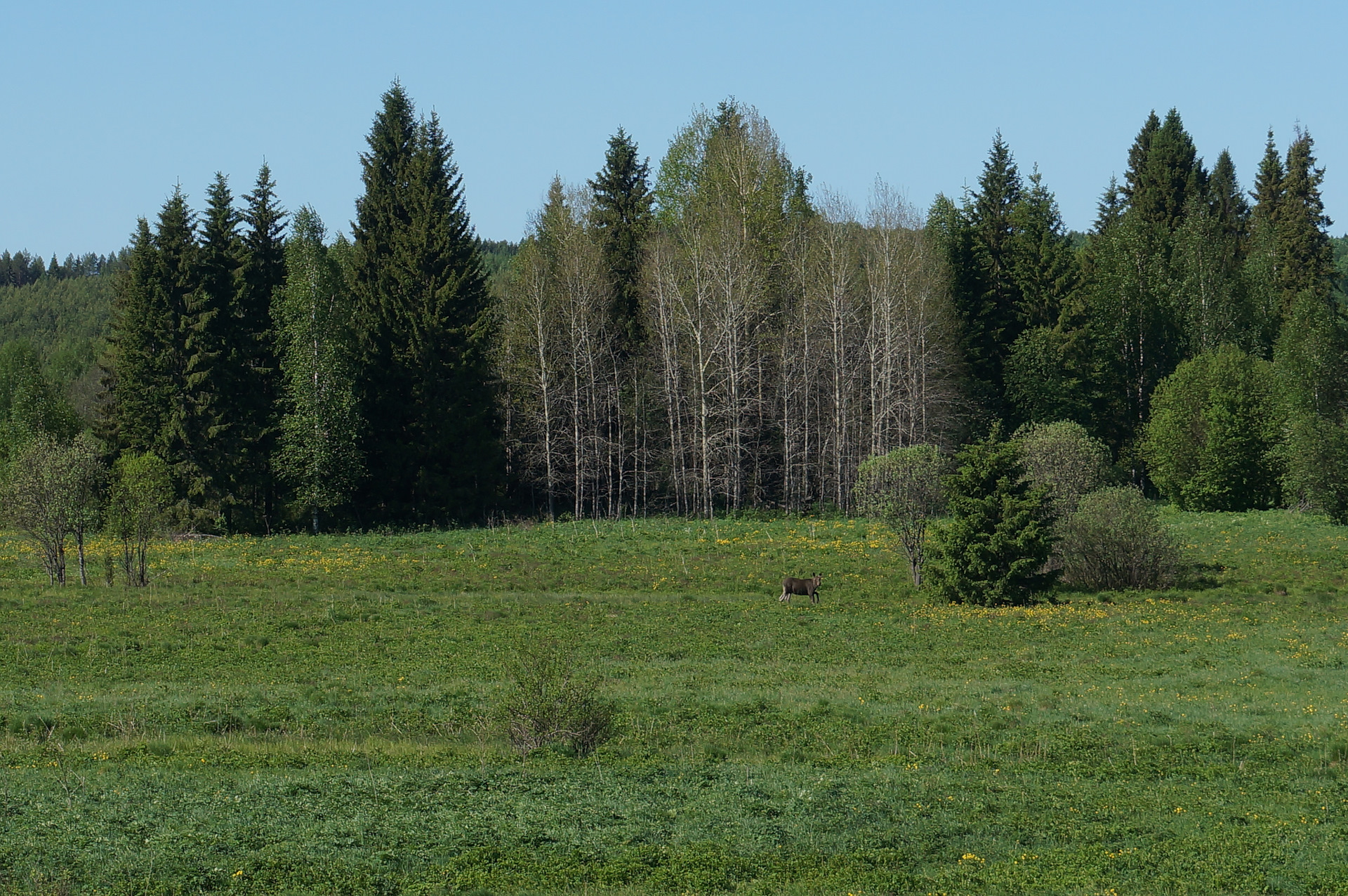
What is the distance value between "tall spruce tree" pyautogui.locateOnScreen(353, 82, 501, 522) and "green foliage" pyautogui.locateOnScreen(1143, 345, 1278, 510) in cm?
3842

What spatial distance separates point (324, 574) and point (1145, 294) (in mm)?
56541

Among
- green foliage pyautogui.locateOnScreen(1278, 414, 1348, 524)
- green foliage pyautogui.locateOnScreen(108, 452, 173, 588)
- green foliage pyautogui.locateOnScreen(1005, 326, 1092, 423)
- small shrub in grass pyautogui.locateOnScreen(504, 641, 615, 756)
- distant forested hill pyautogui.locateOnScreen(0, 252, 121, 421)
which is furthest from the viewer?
distant forested hill pyautogui.locateOnScreen(0, 252, 121, 421)

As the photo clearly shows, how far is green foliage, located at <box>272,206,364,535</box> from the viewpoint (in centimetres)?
5741

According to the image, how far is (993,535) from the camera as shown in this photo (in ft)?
120

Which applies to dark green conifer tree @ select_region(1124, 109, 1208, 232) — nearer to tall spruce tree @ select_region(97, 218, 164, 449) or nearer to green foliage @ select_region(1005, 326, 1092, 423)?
green foliage @ select_region(1005, 326, 1092, 423)

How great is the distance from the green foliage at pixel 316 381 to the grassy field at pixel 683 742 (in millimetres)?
18065

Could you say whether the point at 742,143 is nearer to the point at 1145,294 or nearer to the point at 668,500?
the point at 668,500

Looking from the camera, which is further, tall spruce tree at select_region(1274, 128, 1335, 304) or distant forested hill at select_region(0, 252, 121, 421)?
distant forested hill at select_region(0, 252, 121, 421)

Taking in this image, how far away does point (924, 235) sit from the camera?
6850 centimetres

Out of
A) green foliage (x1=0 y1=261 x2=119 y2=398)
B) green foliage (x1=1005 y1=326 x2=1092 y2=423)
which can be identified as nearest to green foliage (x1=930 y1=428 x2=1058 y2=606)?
green foliage (x1=1005 y1=326 x2=1092 y2=423)

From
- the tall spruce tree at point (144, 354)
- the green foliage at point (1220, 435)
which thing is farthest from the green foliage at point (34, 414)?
the green foliage at point (1220, 435)

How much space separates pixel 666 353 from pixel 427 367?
1296 cm

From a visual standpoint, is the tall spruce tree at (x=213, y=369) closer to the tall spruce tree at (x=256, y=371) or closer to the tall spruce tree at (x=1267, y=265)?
the tall spruce tree at (x=256, y=371)

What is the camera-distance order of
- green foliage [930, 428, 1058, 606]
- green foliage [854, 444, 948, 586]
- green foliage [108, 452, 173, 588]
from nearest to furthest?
green foliage [930, 428, 1058, 606], green foliage [854, 444, 948, 586], green foliage [108, 452, 173, 588]
